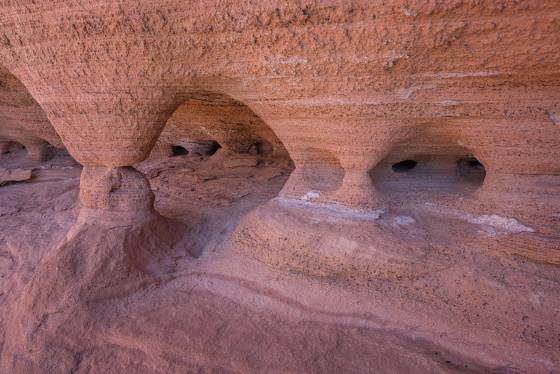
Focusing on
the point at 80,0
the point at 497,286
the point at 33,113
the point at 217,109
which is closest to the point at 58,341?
the point at 80,0

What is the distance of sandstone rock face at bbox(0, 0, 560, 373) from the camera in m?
1.91

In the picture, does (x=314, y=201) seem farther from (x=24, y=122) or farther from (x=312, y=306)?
(x=24, y=122)

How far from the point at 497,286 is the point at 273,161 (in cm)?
407

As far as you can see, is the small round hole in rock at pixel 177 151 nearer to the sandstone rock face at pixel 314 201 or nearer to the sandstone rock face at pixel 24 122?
the sandstone rock face at pixel 24 122

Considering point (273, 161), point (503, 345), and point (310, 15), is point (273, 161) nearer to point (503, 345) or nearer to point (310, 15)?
point (310, 15)

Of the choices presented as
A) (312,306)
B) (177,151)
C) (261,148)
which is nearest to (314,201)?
(312,306)

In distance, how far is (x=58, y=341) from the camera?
2.03 meters

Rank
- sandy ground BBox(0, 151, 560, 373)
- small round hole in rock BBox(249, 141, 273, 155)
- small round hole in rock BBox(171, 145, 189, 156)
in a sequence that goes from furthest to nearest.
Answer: small round hole in rock BBox(171, 145, 189, 156), small round hole in rock BBox(249, 141, 273, 155), sandy ground BBox(0, 151, 560, 373)

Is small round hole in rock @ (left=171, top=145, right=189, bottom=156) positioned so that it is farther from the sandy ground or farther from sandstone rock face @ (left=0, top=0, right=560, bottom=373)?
the sandy ground

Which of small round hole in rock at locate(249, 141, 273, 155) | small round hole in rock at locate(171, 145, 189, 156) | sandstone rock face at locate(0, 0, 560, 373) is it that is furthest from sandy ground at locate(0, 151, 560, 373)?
small round hole in rock at locate(171, 145, 189, 156)

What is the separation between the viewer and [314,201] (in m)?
3.01

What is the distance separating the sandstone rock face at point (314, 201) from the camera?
6.28ft

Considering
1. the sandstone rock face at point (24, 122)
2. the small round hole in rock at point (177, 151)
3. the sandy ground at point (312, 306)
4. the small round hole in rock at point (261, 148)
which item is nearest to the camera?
the sandy ground at point (312, 306)

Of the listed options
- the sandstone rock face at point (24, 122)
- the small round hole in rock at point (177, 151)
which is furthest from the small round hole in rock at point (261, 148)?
the sandstone rock face at point (24, 122)
